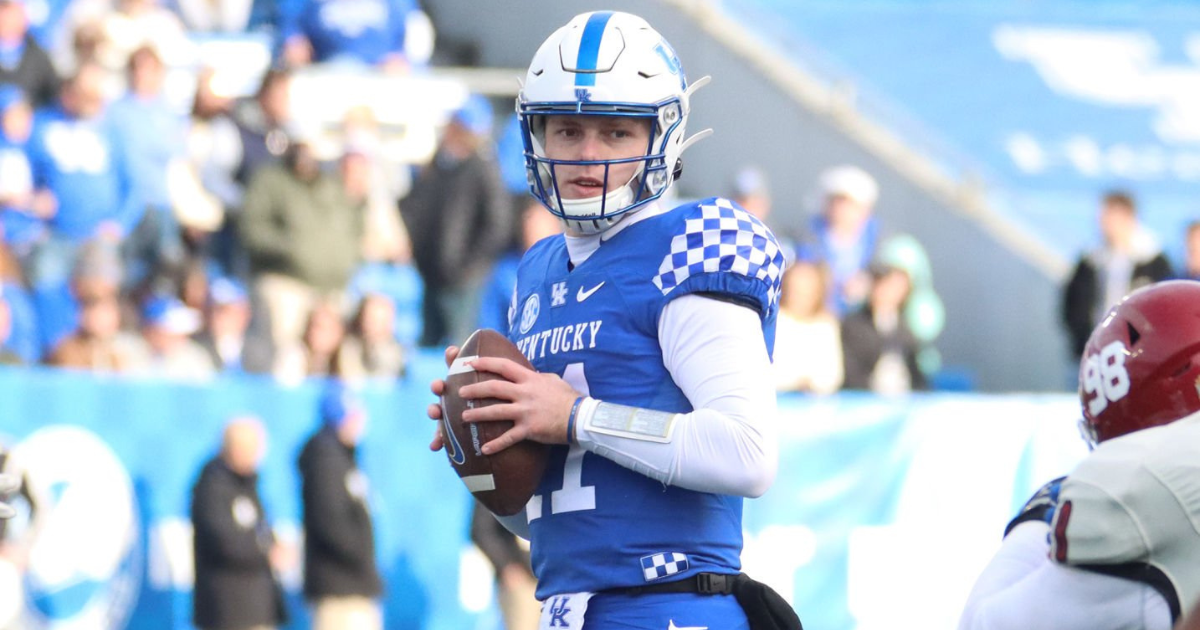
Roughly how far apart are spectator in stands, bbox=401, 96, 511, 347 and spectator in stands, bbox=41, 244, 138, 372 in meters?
1.75

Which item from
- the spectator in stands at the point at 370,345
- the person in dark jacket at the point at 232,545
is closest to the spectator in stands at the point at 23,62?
the spectator in stands at the point at 370,345

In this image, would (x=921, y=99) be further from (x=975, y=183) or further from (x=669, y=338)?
(x=669, y=338)

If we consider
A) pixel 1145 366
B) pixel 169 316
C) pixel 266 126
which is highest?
pixel 266 126

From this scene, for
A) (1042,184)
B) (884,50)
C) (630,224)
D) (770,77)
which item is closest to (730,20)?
(770,77)

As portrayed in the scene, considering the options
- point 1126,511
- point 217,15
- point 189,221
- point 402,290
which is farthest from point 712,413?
point 217,15

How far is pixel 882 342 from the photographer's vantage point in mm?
9539

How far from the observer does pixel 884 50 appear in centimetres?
1247

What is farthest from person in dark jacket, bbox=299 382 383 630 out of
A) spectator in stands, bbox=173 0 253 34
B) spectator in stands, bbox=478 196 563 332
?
spectator in stands, bbox=173 0 253 34

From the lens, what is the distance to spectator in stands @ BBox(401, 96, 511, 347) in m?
9.27

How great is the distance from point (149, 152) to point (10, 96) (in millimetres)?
826

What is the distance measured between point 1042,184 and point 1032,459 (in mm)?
4878

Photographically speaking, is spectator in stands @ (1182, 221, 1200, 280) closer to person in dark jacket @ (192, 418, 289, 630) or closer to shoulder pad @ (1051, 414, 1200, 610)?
person in dark jacket @ (192, 418, 289, 630)

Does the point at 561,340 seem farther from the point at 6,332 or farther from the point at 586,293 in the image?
the point at 6,332

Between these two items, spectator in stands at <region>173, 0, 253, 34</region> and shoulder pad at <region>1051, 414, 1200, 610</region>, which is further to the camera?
spectator in stands at <region>173, 0, 253, 34</region>
